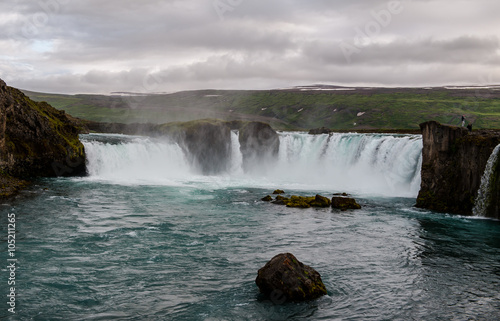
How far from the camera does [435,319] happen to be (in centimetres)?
1434

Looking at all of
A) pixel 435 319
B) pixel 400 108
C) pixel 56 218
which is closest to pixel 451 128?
pixel 435 319

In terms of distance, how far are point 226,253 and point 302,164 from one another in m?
48.7

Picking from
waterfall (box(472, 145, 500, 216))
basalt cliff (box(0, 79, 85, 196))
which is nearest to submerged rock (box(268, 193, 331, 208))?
Result: waterfall (box(472, 145, 500, 216))

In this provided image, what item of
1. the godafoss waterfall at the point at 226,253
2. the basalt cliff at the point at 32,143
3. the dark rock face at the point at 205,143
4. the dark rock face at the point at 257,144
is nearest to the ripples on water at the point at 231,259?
the godafoss waterfall at the point at 226,253

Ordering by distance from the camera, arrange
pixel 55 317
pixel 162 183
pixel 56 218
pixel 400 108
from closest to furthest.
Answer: pixel 55 317 < pixel 56 218 < pixel 162 183 < pixel 400 108

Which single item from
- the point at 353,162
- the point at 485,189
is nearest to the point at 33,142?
the point at 353,162

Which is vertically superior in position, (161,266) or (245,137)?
(245,137)

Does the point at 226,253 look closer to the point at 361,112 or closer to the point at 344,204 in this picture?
the point at 344,204

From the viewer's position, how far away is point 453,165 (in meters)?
35.6

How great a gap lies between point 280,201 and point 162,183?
1771 centimetres

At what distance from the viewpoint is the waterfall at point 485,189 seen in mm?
31953

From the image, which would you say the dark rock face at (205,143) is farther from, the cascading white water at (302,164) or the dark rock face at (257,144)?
the dark rock face at (257,144)

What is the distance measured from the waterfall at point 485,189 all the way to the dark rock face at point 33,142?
134ft

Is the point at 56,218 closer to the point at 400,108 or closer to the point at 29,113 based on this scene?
the point at 29,113
